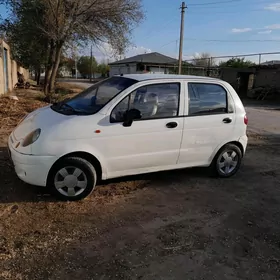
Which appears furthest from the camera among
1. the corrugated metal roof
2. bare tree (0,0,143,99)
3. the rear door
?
the corrugated metal roof

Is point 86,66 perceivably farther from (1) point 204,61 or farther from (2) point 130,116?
(2) point 130,116

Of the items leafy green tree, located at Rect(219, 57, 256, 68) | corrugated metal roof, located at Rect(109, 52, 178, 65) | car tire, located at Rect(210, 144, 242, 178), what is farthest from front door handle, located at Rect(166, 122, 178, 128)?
corrugated metal roof, located at Rect(109, 52, 178, 65)

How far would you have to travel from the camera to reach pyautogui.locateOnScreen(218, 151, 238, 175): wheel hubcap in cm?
555

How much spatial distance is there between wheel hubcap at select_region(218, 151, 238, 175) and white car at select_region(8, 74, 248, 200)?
0.02m

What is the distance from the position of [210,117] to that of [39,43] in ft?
64.9

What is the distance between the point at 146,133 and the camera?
4633 millimetres

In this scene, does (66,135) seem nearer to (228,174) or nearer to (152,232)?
(152,232)

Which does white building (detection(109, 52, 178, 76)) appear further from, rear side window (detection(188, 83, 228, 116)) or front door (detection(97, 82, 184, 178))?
front door (detection(97, 82, 184, 178))

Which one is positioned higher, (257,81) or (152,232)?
(257,81)

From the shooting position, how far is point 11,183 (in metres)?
4.78

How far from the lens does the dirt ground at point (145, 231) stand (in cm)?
300

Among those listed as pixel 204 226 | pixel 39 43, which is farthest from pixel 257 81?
pixel 204 226

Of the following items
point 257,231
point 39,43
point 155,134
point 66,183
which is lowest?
point 257,231

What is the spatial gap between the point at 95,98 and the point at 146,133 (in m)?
0.99
